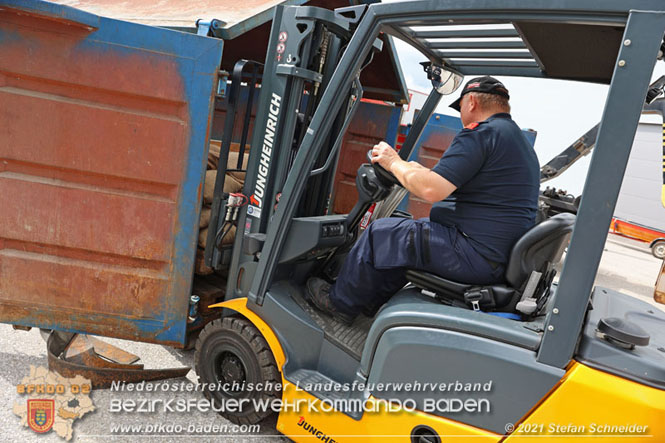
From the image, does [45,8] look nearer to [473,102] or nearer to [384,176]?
[384,176]

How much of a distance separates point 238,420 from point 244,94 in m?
3.35

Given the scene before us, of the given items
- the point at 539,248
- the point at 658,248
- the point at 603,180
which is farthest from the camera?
the point at 658,248

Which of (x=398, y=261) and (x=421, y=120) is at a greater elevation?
(x=421, y=120)

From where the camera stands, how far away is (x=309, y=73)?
267 centimetres

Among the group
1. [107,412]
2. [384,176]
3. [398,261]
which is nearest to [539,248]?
[398,261]

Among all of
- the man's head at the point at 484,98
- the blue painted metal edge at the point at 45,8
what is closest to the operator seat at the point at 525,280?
the man's head at the point at 484,98

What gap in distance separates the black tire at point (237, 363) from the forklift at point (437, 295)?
0.01 metres

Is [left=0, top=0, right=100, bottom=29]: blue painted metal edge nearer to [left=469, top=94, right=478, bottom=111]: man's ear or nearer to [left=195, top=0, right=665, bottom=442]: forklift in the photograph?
[left=195, top=0, right=665, bottom=442]: forklift

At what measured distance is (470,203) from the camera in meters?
2.33

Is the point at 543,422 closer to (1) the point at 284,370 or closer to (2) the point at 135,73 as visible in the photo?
(1) the point at 284,370

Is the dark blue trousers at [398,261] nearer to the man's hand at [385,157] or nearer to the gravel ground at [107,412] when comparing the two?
the man's hand at [385,157]

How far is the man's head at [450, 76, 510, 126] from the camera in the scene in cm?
242

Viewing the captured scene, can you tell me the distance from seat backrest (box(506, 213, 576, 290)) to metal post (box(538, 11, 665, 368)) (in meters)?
0.39

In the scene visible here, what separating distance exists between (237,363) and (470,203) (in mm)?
1581
